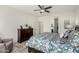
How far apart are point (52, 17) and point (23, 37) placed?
2.94 feet

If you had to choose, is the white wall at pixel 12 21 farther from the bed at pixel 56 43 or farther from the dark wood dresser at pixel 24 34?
the bed at pixel 56 43

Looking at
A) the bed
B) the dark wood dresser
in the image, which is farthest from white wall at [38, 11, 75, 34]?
the dark wood dresser

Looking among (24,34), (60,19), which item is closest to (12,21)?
(24,34)

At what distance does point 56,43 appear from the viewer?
219cm

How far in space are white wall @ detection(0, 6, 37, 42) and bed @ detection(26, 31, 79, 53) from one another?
49cm

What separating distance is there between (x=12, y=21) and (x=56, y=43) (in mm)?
1149

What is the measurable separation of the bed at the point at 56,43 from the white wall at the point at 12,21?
49 centimetres

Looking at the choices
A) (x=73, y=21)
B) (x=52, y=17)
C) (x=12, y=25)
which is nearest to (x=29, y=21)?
(x=12, y=25)

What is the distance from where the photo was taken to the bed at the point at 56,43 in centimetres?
188

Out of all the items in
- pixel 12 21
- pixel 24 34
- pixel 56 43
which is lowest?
pixel 56 43

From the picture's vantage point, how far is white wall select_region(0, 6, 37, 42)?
185 centimetres

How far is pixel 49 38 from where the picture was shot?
2578mm

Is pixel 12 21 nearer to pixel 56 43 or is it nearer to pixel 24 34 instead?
pixel 24 34

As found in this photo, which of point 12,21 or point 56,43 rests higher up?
point 12,21
